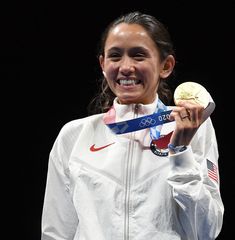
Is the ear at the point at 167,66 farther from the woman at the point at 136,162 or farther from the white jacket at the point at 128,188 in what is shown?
the white jacket at the point at 128,188

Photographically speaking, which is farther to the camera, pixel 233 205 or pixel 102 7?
pixel 102 7

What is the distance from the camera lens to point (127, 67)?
216 cm

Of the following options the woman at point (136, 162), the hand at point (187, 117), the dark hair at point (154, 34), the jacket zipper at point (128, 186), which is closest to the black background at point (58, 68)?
the dark hair at point (154, 34)

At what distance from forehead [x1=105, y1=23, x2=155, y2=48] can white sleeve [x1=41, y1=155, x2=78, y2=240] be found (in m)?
0.53

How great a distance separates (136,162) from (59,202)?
40cm

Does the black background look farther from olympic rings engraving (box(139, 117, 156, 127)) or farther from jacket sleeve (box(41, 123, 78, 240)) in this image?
olympic rings engraving (box(139, 117, 156, 127))

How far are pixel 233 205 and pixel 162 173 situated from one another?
45.5 inches

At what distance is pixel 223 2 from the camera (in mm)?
3197

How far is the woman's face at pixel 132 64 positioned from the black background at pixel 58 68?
1.00 m

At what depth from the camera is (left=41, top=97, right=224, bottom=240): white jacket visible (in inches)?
76.8

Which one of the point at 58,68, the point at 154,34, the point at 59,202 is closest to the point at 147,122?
the point at 154,34

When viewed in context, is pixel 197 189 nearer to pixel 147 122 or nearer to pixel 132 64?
pixel 147 122

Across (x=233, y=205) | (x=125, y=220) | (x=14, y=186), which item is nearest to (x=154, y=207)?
A: (x=125, y=220)

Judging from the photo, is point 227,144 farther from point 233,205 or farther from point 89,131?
point 89,131
